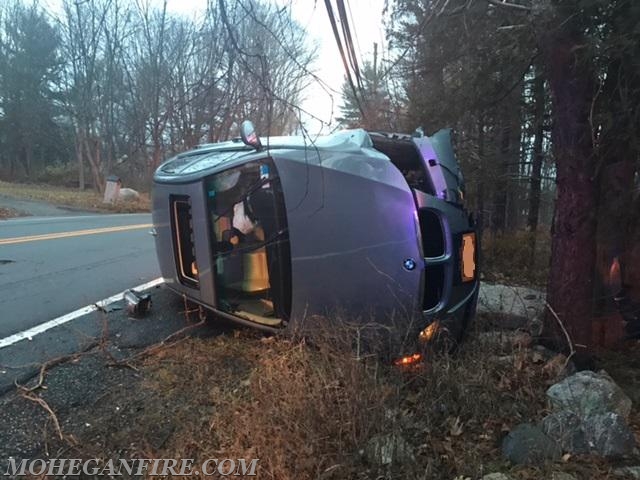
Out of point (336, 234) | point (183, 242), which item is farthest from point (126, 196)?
point (336, 234)

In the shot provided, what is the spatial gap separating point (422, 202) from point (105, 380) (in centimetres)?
285

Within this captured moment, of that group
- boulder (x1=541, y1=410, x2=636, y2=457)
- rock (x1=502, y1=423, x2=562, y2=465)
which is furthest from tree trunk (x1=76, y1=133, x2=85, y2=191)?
boulder (x1=541, y1=410, x2=636, y2=457)

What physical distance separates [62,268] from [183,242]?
135 inches

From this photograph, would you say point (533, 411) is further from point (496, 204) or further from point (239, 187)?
point (496, 204)

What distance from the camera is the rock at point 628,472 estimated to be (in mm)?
2717

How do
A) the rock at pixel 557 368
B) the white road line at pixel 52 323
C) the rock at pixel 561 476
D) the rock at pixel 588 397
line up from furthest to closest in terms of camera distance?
the white road line at pixel 52 323, the rock at pixel 557 368, the rock at pixel 588 397, the rock at pixel 561 476

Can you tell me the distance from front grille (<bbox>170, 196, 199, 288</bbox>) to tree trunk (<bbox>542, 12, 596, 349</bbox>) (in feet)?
11.8

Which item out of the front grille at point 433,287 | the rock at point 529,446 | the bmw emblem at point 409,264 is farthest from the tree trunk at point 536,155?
the rock at point 529,446

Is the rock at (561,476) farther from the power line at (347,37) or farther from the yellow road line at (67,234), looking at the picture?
the yellow road line at (67,234)

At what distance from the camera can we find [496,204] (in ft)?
37.7

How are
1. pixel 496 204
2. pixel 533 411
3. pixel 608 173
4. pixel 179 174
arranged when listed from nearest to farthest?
1. pixel 533 411
2. pixel 608 173
3. pixel 179 174
4. pixel 496 204

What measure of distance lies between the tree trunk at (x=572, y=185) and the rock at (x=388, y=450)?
2506 mm

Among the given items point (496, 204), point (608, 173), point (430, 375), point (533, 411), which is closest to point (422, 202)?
point (430, 375)

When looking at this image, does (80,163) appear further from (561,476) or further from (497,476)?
(561,476)
